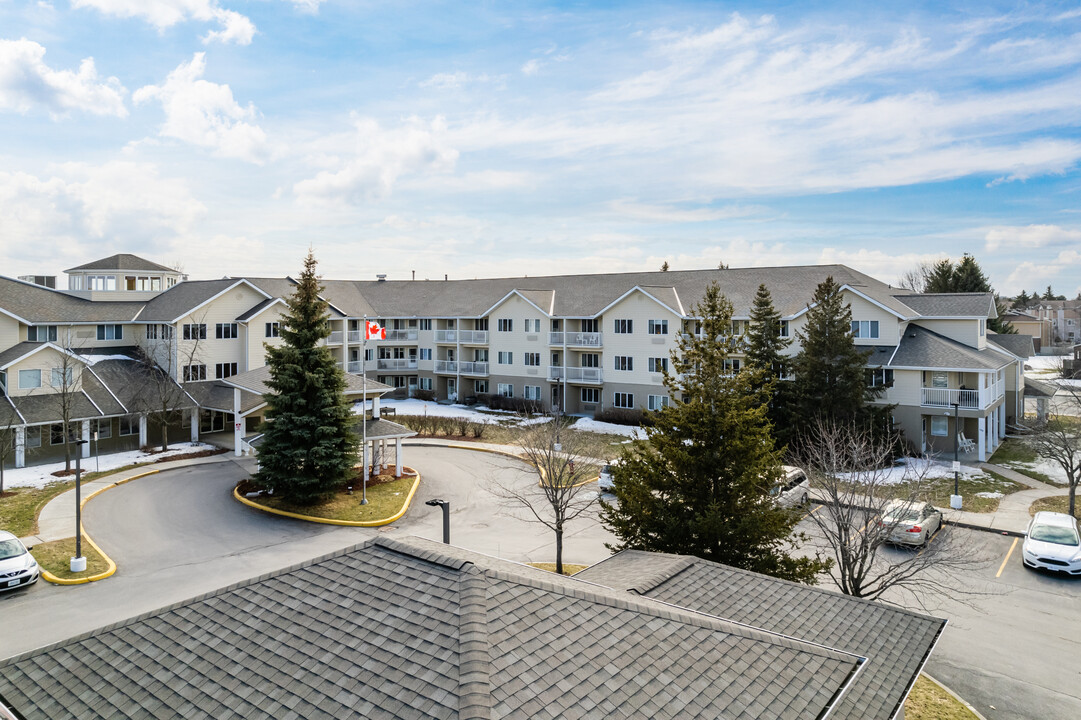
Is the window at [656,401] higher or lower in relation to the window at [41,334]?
lower

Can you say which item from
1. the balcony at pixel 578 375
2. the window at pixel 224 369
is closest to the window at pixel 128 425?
the window at pixel 224 369

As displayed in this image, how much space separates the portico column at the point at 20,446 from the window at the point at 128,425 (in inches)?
183

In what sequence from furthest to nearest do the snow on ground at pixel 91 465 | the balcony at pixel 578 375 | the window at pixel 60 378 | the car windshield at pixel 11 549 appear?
the balcony at pixel 578 375, the window at pixel 60 378, the snow on ground at pixel 91 465, the car windshield at pixel 11 549

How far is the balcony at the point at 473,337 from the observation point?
49969 millimetres

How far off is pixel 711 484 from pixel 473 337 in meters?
36.1

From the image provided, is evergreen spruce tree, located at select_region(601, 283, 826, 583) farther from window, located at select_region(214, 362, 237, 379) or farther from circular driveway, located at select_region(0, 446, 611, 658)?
window, located at select_region(214, 362, 237, 379)

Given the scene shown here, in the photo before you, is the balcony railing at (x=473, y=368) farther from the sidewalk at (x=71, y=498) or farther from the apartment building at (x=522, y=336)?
the sidewalk at (x=71, y=498)

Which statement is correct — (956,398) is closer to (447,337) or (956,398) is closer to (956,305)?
(956,305)

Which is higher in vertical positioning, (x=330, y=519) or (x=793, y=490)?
(x=793, y=490)

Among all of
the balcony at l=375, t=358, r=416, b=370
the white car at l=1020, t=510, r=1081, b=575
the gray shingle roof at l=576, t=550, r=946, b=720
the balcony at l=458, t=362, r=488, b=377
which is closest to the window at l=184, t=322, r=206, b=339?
the balcony at l=375, t=358, r=416, b=370

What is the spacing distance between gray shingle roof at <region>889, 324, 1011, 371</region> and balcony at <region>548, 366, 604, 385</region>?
1787 cm

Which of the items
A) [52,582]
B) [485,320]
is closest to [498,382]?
[485,320]

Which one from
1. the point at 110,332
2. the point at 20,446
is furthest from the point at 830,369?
the point at 110,332

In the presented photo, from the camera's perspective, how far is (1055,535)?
65.3 feet
